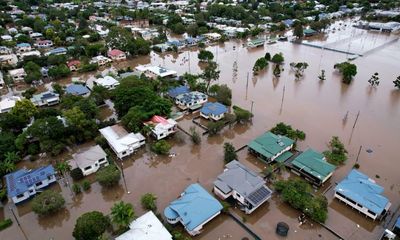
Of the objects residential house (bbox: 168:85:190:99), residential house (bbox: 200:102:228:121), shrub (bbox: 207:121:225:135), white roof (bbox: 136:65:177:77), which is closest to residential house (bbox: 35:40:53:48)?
white roof (bbox: 136:65:177:77)

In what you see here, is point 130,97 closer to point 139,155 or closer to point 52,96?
point 139,155

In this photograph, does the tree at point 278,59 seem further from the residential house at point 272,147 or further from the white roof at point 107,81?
the white roof at point 107,81

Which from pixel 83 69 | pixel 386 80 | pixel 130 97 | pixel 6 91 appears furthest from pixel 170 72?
pixel 386 80

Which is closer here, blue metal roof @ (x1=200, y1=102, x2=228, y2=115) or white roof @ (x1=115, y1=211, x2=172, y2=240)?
white roof @ (x1=115, y1=211, x2=172, y2=240)

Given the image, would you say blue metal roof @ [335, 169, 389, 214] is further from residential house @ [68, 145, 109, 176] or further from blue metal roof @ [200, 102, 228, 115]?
residential house @ [68, 145, 109, 176]

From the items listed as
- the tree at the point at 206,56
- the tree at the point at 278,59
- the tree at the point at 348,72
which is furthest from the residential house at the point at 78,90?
the tree at the point at 348,72

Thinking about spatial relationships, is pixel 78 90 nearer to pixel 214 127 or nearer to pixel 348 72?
pixel 214 127

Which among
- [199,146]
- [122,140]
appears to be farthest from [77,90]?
[199,146]
